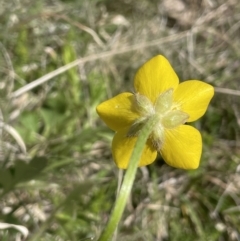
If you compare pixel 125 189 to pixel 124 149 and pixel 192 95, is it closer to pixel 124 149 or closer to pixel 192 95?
pixel 124 149

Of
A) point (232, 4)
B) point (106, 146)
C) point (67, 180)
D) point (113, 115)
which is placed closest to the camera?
point (113, 115)

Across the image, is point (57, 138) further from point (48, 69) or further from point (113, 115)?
point (113, 115)

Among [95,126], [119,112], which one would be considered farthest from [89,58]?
[119,112]

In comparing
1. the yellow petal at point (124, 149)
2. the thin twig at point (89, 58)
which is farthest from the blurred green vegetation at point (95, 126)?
the yellow petal at point (124, 149)

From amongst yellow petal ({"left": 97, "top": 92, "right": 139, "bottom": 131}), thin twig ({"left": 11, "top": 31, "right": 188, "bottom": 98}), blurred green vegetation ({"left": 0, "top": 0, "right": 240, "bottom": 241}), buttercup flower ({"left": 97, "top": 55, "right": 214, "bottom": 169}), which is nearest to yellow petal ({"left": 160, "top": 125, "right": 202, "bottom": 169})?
buttercup flower ({"left": 97, "top": 55, "right": 214, "bottom": 169})

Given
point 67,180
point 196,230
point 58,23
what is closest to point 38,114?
point 67,180

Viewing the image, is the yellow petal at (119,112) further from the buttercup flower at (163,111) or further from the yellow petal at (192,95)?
the yellow petal at (192,95)

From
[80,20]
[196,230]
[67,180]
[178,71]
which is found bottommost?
[196,230]
